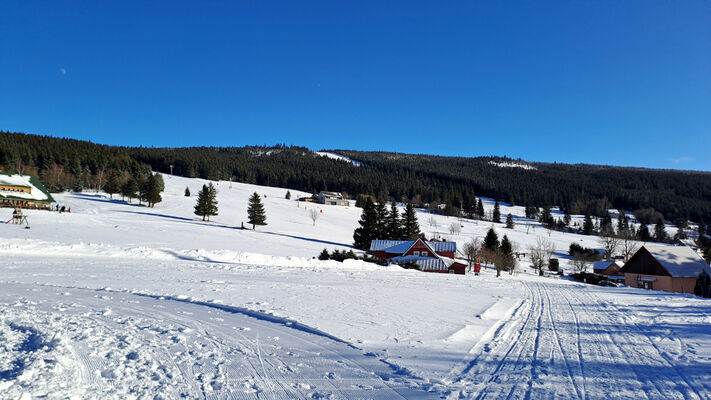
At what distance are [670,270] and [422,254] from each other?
23261 mm

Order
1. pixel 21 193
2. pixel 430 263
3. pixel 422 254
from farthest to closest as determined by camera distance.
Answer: pixel 21 193 → pixel 422 254 → pixel 430 263

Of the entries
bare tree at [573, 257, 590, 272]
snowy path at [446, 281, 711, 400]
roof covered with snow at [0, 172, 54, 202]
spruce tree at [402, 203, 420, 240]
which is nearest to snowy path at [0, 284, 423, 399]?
snowy path at [446, 281, 711, 400]

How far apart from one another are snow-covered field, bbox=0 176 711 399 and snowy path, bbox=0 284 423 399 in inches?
1.1

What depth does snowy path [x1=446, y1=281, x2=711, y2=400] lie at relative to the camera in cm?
534

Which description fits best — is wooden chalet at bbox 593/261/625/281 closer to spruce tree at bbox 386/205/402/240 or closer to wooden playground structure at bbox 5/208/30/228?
spruce tree at bbox 386/205/402/240

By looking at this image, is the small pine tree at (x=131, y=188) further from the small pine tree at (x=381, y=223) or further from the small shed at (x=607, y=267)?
the small shed at (x=607, y=267)

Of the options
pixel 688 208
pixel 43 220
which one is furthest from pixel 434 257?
pixel 688 208

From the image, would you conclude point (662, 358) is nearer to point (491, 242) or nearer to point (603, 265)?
point (491, 242)

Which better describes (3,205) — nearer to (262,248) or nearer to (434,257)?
(262,248)

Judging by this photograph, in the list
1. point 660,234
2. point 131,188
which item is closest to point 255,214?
point 131,188

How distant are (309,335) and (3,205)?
67350 millimetres

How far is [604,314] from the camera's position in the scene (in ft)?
40.1

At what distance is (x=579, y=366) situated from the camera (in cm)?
645

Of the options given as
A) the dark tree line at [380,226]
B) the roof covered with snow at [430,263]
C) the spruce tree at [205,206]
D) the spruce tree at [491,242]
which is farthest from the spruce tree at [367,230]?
the spruce tree at [205,206]
